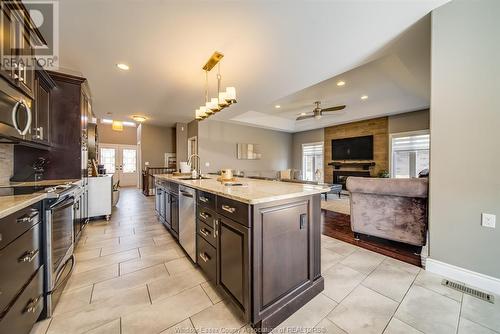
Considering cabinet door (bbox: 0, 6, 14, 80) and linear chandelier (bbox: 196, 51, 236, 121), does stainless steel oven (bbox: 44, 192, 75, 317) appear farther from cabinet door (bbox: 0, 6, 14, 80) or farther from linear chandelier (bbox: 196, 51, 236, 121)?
linear chandelier (bbox: 196, 51, 236, 121)

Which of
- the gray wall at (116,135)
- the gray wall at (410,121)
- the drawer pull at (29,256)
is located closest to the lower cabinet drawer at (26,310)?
the drawer pull at (29,256)

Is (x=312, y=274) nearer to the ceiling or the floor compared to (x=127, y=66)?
nearer to the floor

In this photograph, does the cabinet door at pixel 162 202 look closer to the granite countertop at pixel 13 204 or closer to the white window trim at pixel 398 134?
the granite countertop at pixel 13 204

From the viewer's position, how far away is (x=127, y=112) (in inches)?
214

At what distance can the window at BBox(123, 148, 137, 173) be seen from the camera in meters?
9.65

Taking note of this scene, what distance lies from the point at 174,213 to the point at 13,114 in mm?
1788

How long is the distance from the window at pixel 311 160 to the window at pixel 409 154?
8.31 ft

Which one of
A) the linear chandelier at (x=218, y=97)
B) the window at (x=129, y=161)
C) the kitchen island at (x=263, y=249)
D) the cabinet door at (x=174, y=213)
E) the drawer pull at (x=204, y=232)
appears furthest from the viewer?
the window at (x=129, y=161)

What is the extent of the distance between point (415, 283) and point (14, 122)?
12.6ft

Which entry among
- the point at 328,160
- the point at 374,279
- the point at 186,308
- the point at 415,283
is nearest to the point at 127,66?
the point at 186,308

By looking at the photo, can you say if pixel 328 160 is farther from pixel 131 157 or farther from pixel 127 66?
pixel 131 157

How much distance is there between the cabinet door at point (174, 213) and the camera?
2.49 meters

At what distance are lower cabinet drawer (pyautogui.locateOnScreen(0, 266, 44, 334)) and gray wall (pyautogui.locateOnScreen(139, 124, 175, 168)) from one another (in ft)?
22.8

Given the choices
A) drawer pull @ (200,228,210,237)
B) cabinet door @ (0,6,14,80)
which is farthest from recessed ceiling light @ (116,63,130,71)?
drawer pull @ (200,228,210,237)
